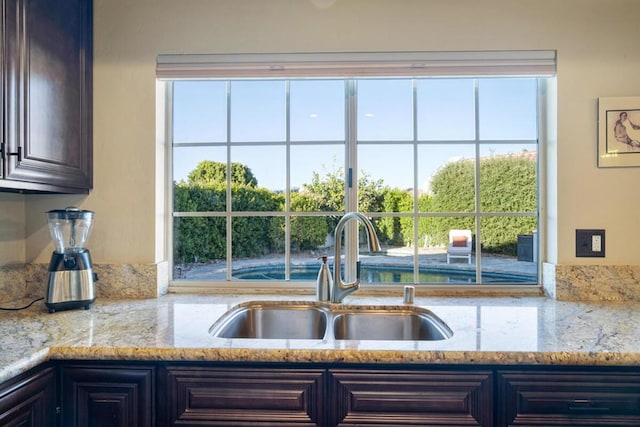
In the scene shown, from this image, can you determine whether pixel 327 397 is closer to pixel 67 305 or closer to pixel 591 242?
pixel 67 305

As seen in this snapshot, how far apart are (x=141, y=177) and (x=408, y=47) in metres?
1.34

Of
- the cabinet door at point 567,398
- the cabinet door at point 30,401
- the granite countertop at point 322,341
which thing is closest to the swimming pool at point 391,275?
the granite countertop at point 322,341

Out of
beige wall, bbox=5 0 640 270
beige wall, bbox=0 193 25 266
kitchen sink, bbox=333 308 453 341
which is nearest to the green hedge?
beige wall, bbox=5 0 640 270

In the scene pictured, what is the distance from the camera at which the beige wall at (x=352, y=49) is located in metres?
1.60

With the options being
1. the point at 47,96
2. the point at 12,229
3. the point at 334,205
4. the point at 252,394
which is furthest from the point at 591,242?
the point at 12,229

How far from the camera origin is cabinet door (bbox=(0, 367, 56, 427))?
2.99ft

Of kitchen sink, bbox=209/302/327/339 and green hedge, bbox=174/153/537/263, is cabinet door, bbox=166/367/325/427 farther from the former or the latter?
green hedge, bbox=174/153/537/263

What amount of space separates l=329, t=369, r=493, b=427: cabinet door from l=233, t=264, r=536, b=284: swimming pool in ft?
2.47

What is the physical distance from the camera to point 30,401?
3.20 ft

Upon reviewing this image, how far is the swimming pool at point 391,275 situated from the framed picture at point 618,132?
0.62m

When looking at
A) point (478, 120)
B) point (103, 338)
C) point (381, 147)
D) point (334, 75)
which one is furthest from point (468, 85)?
point (103, 338)

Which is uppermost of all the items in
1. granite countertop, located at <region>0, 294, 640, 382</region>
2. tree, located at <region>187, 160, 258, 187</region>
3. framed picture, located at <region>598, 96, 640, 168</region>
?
framed picture, located at <region>598, 96, 640, 168</region>

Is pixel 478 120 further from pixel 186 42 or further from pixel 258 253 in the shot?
pixel 186 42

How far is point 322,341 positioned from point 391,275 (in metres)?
0.78
